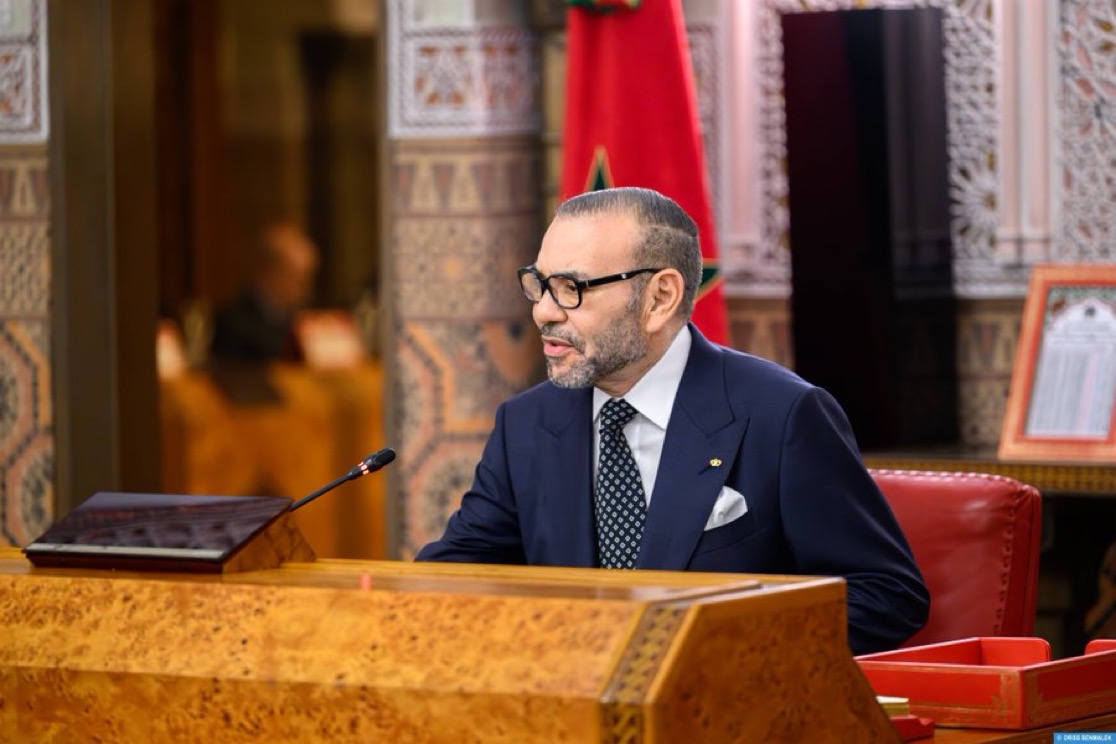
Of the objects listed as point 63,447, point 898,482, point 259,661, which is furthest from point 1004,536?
point 63,447

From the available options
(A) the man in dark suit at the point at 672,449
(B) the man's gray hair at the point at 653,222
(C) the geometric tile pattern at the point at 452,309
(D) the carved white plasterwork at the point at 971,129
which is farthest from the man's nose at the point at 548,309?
(C) the geometric tile pattern at the point at 452,309

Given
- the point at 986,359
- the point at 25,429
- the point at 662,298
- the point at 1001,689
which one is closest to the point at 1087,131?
the point at 986,359

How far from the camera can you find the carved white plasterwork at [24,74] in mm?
5098

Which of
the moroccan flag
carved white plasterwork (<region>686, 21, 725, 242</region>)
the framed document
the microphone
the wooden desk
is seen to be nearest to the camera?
the wooden desk

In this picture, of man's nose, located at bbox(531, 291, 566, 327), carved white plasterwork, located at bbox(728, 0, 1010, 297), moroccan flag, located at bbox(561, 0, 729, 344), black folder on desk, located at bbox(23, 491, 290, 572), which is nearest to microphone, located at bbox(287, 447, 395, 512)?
black folder on desk, located at bbox(23, 491, 290, 572)

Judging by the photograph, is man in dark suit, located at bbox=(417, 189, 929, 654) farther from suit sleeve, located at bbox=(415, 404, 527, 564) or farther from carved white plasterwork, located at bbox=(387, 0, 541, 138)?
carved white plasterwork, located at bbox=(387, 0, 541, 138)

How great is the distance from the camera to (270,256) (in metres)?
9.70

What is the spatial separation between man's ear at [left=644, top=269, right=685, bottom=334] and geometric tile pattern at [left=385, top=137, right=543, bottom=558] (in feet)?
7.61

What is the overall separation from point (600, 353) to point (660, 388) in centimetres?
11

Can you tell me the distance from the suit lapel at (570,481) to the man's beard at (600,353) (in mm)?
102

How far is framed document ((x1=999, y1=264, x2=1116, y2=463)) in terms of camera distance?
13.2ft

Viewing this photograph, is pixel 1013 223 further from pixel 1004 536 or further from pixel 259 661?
pixel 259 661

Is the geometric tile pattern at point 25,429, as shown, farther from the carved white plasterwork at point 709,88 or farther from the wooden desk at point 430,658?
the wooden desk at point 430,658

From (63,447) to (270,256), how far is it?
15.2ft
